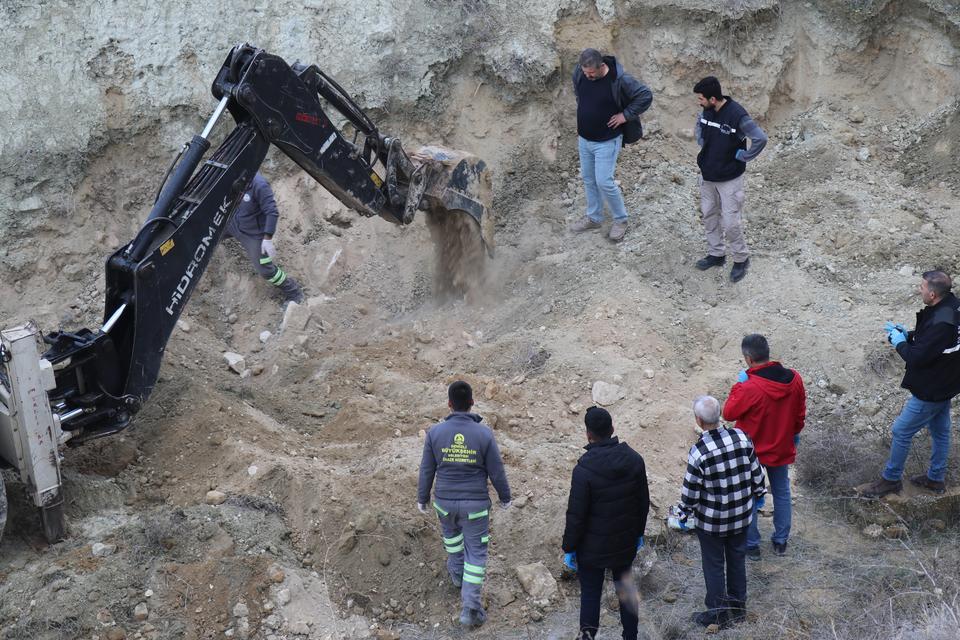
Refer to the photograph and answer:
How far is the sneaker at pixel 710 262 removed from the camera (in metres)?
9.58

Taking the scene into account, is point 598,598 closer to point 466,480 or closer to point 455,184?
point 466,480

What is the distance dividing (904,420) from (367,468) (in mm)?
3682

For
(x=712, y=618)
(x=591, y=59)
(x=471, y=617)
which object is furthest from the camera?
(x=591, y=59)

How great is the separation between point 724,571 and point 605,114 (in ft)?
16.5

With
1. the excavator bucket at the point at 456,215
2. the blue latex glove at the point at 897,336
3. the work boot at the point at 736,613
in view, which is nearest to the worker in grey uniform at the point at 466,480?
the work boot at the point at 736,613

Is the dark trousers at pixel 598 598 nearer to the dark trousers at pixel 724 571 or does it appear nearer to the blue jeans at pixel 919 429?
the dark trousers at pixel 724 571

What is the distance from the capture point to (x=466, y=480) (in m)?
5.65

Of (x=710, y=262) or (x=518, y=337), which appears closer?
(x=518, y=337)

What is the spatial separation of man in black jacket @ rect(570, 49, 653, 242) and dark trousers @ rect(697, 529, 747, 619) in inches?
187

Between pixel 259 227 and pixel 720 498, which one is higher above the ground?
pixel 259 227

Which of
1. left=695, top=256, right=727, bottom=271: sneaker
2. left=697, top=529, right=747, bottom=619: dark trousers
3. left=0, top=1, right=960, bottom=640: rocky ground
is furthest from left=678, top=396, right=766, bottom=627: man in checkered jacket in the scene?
left=695, top=256, right=727, bottom=271: sneaker

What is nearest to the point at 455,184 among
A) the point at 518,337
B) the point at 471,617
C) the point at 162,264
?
the point at 518,337

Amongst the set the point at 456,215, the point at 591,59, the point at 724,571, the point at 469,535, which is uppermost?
the point at 591,59

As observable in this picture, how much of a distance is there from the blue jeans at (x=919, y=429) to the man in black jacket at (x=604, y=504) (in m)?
2.34
